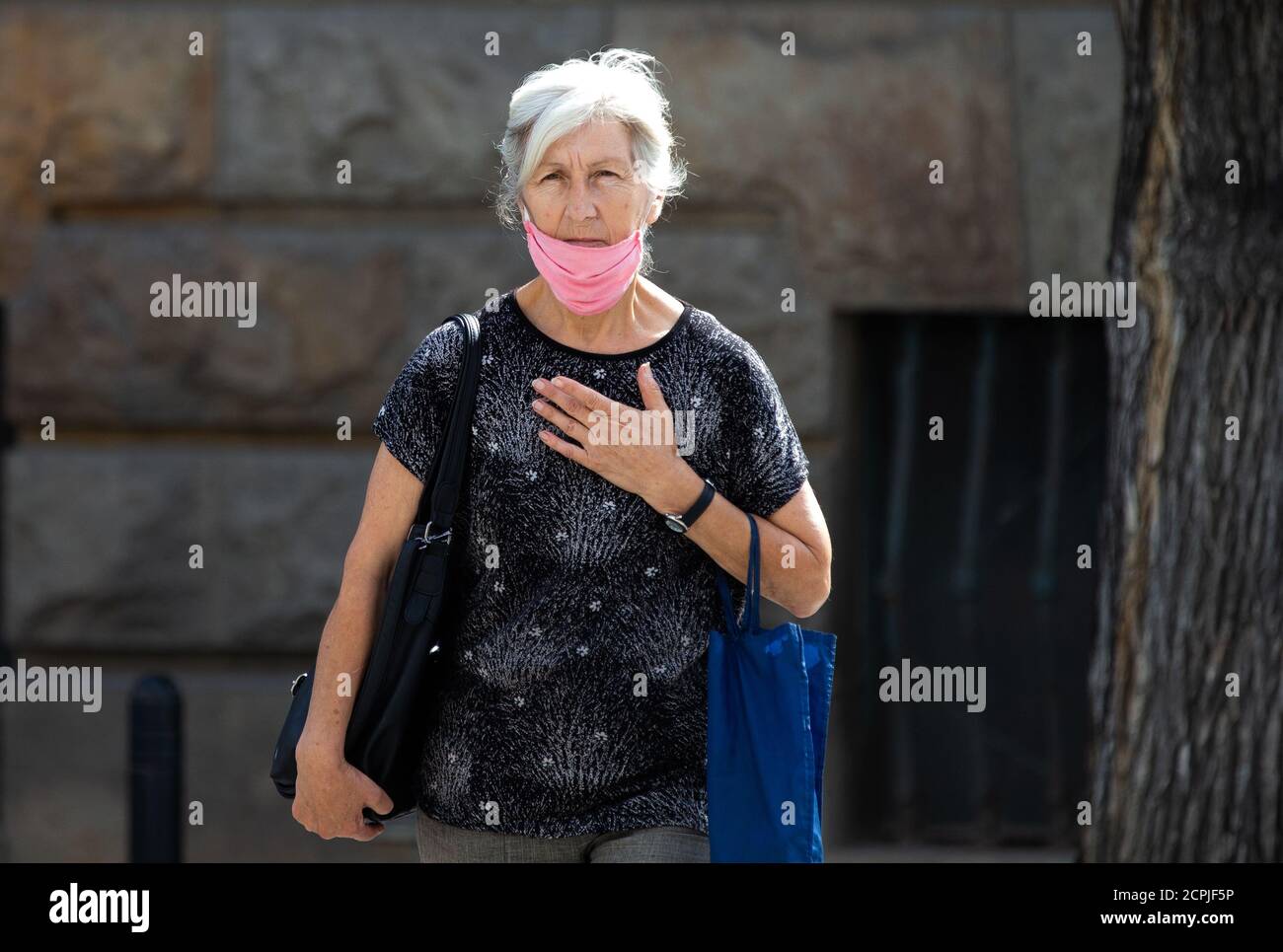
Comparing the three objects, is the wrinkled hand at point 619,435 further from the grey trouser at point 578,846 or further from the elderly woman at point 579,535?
the grey trouser at point 578,846

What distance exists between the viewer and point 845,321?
19.5ft

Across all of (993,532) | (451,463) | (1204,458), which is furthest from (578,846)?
(993,532)

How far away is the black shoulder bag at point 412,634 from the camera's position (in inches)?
108

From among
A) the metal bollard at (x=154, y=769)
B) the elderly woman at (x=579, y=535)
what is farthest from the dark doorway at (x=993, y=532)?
the elderly woman at (x=579, y=535)

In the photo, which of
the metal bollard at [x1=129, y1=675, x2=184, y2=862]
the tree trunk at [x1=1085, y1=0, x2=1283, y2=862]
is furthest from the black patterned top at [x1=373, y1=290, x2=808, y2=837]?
the metal bollard at [x1=129, y1=675, x2=184, y2=862]

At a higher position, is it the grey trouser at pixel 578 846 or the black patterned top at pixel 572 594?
the black patterned top at pixel 572 594

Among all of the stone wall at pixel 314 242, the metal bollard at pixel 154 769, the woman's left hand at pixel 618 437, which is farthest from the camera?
the stone wall at pixel 314 242

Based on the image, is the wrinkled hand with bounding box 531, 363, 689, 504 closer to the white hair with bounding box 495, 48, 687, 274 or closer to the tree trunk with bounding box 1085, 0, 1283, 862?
the white hair with bounding box 495, 48, 687, 274

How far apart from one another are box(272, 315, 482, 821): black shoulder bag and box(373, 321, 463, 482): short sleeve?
17 mm

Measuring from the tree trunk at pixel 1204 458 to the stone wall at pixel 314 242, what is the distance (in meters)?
1.83

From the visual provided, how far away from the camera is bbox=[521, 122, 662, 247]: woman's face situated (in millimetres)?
2781

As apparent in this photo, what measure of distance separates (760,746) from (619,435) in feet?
1.72

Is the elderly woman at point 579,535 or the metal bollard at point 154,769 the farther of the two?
the metal bollard at point 154,769
